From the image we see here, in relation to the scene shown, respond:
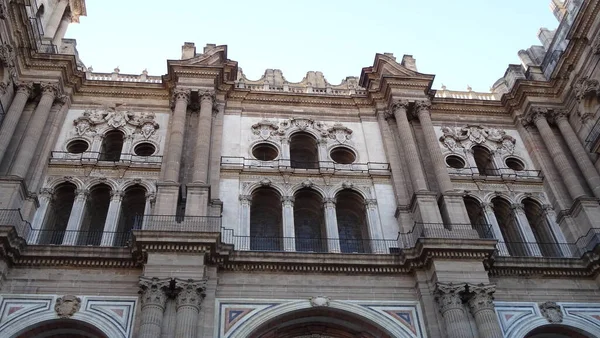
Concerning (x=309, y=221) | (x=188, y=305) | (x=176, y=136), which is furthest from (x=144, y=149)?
(x=188, y=305)

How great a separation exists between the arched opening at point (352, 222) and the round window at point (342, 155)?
2.07 meters

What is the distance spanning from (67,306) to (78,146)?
8.10 metres

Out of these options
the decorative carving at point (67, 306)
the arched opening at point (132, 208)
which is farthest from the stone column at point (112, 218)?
Result: the decorative carving at point (67, 306)

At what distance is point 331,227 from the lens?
20.6m

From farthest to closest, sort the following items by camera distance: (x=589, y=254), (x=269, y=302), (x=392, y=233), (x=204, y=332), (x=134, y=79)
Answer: (x=134, y=79) → (x=392, y=233) → (x=589, y=254) → (x=269, y=302) → (x=204, y=332)

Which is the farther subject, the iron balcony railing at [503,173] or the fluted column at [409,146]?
the iron balcony railing at [503,173]

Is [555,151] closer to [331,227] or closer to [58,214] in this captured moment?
[331,227]

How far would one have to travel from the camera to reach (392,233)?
67.7 feet

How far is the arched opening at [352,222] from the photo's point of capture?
20.9m

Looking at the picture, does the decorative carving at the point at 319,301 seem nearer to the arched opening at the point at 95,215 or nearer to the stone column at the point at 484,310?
the stone column at the point at 484,310

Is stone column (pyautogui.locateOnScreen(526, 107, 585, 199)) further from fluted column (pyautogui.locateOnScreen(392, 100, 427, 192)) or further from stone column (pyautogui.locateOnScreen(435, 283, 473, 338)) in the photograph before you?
stone column (pyautogui.locateOnScreen(435, 283, 473, 338))

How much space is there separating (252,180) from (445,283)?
26.1 feet

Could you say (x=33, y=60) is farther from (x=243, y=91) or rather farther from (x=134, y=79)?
(x=243, y=91)

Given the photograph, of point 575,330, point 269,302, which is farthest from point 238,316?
point 575,330
